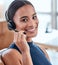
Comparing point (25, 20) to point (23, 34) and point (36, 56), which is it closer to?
point (23, 34)

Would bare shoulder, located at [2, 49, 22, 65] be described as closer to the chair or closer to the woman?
the woman

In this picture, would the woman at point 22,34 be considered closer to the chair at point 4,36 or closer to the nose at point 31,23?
the nose at point 31,23

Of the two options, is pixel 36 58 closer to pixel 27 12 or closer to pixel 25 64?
pixel 25 64

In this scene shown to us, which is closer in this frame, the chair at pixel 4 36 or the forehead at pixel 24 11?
the forehead at pixel 24 11

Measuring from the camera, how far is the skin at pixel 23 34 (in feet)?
2.69

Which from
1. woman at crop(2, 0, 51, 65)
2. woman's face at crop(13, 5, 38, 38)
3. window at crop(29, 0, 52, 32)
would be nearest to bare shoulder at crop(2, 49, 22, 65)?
woman at crop(2, 0, 51, 65)

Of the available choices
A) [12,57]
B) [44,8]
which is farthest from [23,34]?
[44,8]

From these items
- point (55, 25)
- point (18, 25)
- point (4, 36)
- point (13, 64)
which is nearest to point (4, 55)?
point (13, 64)

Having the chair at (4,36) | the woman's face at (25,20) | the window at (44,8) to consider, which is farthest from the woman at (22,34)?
the window at (44,8)

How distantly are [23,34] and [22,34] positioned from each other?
1 centimetres

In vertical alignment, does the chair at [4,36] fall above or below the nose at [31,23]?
below

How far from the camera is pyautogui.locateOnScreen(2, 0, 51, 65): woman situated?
82 cm

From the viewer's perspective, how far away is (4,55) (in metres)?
0.84

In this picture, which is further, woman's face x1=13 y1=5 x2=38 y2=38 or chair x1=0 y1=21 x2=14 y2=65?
chair x1=0 y1=21 x2=14 y2=65
